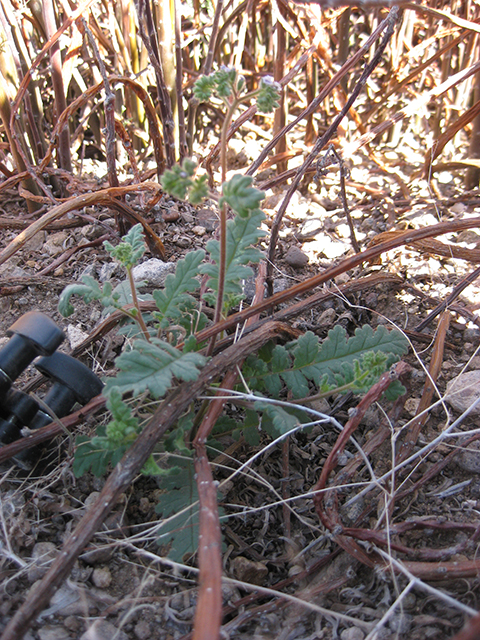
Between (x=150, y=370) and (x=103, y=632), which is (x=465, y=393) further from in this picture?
(x=103, y=632)

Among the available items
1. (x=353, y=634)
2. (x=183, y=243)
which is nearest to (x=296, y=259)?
(x=183, y=243)

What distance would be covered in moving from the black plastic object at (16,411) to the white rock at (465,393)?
1.20 meters

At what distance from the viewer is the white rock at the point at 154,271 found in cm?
185

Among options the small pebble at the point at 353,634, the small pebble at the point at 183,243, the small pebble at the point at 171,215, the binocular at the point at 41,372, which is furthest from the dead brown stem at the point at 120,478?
the small pebble at the point at 171,215

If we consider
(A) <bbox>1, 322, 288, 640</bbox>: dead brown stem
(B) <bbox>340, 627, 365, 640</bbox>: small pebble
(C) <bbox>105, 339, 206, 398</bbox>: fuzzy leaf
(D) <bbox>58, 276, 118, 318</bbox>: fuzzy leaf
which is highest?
(D) <bbox>58, 276, 118, 318</bbox>: fuzzy leaf

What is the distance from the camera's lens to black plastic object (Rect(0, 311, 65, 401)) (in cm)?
123

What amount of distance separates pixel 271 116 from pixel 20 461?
8.66 ft

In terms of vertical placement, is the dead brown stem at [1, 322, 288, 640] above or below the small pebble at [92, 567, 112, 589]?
above

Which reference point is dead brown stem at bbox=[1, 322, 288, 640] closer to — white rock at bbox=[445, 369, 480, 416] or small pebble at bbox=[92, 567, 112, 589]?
small pebble at bbox=[92, 567, 112, 589]

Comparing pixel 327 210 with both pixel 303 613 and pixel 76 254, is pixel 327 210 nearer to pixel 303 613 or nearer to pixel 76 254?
pixel 76 254

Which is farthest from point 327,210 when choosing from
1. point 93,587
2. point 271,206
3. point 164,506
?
point 93,587

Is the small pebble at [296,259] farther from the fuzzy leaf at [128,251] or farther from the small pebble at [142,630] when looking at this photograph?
the small pebble at [142,630]

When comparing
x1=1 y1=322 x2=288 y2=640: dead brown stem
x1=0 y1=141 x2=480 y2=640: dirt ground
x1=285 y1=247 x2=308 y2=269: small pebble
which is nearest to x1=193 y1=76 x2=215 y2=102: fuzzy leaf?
x1=1 y1=322 x2=288 y2=640: dead brown stem

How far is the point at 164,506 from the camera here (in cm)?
123
